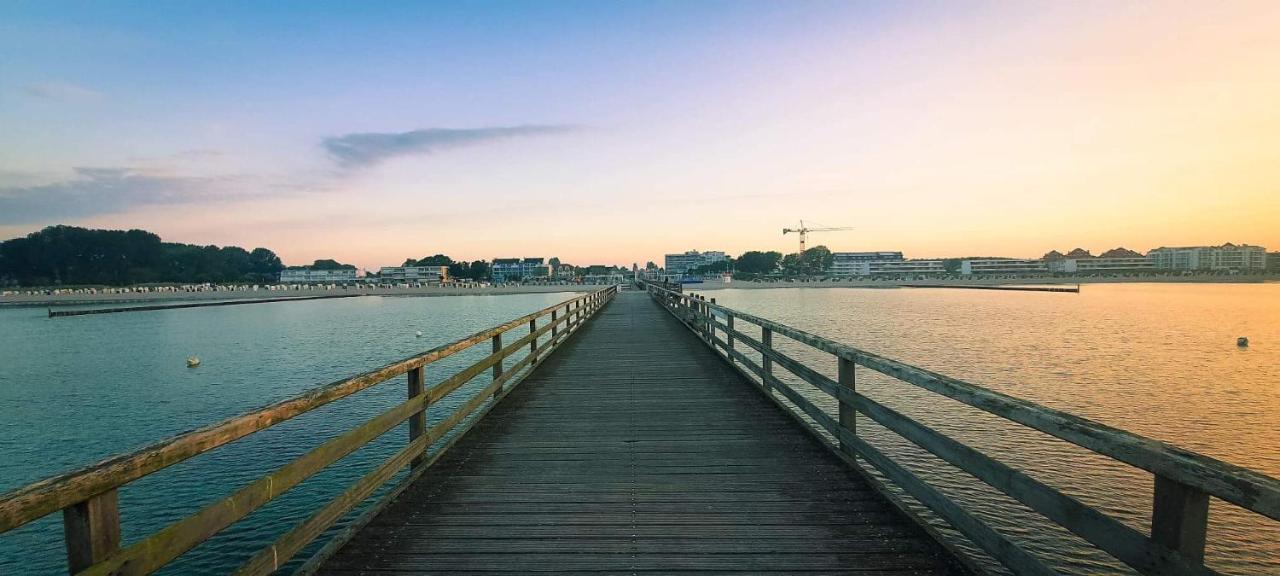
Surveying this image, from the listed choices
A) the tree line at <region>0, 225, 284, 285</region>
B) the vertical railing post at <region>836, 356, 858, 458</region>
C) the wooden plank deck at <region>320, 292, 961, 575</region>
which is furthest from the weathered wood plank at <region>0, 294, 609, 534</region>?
the tree line at <region>0, 225, 284, 285</region>

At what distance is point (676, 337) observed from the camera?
54.7ft

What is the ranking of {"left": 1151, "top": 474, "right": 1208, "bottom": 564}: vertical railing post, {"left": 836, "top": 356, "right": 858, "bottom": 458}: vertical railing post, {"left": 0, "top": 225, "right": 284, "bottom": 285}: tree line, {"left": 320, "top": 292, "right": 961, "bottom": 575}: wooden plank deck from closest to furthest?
{"left": 1151, "top": 474, "right": 1208, "bottom": 564}: vertical railing post < {"left": 320, "top": 292, "right": 961, "bottom": 575}: wooden plank deck < {"left": 836, "top": 356, "right": 858, "bottom": 458}: vertical railing post < {"left": 0, "top": 225, "right": 284, "bottom": 285}: tree line

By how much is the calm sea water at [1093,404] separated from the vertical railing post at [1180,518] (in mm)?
4883

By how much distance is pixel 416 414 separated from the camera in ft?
17.7

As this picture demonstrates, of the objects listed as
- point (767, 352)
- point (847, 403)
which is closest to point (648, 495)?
point (847, 403)

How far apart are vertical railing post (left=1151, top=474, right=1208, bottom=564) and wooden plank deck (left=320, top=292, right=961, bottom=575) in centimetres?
132

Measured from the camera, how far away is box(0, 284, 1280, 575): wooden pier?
90.6 inches

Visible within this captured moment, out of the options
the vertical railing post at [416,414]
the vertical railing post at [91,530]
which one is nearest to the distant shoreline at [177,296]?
the vertical railing post at [416,414]

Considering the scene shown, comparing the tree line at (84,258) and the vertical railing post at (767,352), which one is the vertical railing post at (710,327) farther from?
the tree line at (84,258)

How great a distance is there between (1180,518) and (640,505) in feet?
10.2

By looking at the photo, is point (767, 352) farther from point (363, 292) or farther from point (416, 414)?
point (363, 292)

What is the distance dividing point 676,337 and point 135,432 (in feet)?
39.9

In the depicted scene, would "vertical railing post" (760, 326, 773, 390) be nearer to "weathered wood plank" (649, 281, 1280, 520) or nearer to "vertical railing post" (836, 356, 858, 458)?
"vertical railing post" (836, 356, 858, 458)

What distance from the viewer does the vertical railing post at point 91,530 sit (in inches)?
86.4
